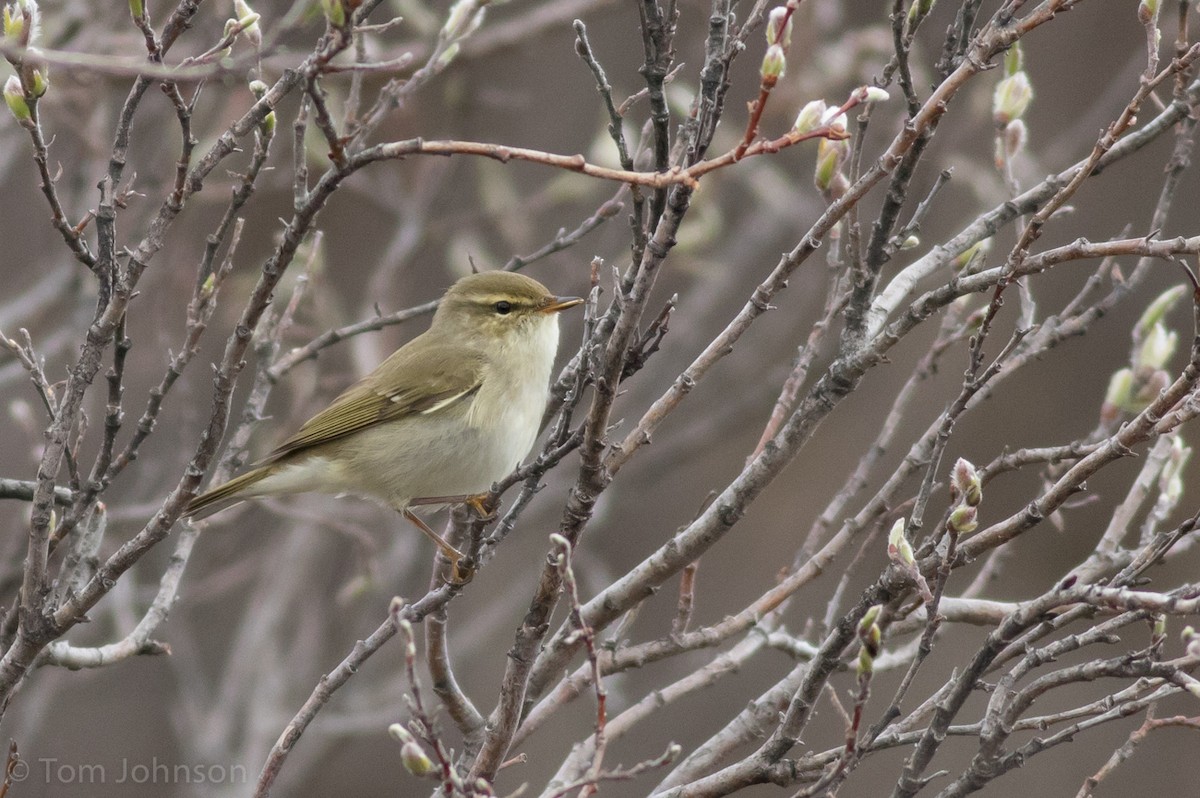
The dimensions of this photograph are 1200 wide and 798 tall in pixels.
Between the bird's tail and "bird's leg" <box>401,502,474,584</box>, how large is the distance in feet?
1.67

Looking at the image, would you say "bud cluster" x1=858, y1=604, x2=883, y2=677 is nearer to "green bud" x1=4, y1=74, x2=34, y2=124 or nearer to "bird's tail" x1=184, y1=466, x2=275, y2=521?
"green bud" x1=4, y1=74, x2=34, y2=124

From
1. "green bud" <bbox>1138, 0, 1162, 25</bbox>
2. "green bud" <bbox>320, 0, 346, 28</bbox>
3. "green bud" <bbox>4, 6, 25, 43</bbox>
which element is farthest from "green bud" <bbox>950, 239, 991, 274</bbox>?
"green bud" <bbox>4, 6, 25, 43</bbox>

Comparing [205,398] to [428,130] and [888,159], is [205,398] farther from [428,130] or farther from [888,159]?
[888,159]

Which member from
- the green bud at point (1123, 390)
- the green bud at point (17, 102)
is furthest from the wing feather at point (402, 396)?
the green bud at point (1123, 390)

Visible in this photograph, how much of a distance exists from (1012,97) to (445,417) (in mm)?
2135

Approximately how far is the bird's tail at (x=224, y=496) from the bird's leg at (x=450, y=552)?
510 millimetres

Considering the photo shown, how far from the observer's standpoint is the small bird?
14.0ft

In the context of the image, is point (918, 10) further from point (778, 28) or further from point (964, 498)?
point (964, 498)

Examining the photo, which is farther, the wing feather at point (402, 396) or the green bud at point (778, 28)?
the wing feather at point (402, 396)

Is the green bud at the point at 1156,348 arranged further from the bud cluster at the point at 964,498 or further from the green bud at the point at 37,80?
the green bud at the point at 37,80

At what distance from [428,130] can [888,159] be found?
6103 mm

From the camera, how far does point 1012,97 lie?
10.8 ft

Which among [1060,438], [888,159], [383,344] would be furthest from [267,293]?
[1060,438]

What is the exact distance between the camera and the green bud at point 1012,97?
3270mm
